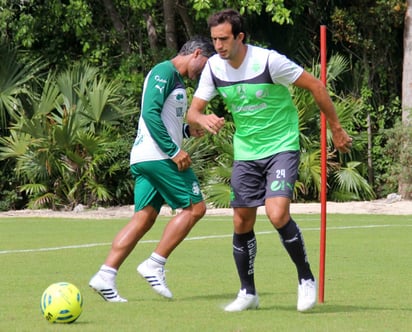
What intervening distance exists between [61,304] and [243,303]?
4.76ft

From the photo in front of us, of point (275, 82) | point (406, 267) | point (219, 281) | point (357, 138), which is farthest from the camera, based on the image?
point (357, 138)

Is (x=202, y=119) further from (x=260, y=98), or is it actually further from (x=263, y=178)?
(x=263, y=178)

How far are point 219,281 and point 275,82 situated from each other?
2.74 meters

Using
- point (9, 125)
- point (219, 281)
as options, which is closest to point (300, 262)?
point (219, 281)

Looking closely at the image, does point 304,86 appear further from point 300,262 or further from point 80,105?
point 80,105

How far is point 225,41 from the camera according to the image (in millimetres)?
7902

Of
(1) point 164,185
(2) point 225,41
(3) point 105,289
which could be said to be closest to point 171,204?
(1) point 164,185

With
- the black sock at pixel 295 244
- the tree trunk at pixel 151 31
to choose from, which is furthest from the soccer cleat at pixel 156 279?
the tree trunk at pixel 151 31

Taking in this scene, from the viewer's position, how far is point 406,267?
11234mm

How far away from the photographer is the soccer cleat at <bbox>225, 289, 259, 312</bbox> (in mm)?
8188

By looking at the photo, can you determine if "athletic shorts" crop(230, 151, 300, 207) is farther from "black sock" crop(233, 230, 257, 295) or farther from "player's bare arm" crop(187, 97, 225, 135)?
"player's bare arm" crop(187, 97, 225, 135)

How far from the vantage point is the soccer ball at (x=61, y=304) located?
742 cm

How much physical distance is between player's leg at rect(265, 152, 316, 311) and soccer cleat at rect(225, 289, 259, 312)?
1.37ft

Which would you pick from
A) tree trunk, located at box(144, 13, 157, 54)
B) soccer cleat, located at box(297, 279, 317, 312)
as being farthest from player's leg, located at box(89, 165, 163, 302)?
tree trunk, located at box(144, 13, 157, 54)
